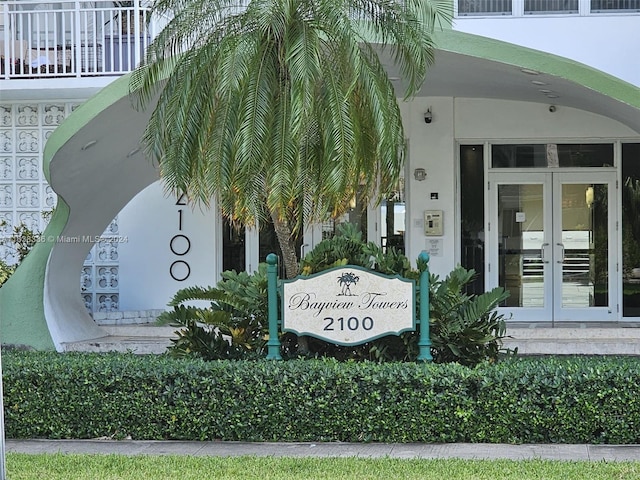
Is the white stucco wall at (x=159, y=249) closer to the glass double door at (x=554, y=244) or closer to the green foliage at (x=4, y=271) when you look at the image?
the green foliage at (x=4, y=271)

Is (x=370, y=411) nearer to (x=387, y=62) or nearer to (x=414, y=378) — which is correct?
(x=414, y=378)

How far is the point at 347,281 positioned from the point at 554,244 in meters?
7.09

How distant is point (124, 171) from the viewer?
38.0 feet

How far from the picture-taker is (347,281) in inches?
335

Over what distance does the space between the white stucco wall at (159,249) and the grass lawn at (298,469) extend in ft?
25.1

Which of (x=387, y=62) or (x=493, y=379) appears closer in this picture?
(x=493, y=379)

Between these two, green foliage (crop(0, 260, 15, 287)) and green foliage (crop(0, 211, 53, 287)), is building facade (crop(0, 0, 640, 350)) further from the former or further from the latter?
green foliage (crop(0, 260, 15, 287))

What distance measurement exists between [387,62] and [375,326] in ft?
10.6

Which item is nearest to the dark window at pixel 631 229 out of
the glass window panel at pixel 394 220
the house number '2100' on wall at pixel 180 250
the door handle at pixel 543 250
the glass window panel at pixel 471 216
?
the door handle at pixel 543 250

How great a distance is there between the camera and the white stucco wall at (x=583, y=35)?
13773 millimetres

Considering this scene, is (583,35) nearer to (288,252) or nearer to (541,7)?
(541,7)

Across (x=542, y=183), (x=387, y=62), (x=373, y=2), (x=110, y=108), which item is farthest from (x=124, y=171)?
(x=542, y=183)

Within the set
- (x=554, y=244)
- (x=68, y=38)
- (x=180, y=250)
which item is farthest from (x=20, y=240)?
(x=554, y=244)

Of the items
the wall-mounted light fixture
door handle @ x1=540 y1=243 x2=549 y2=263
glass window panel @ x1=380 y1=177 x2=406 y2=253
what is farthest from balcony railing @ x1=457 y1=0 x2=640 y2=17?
door handle @ x1=540 y1=243 x2=549 y2=263
